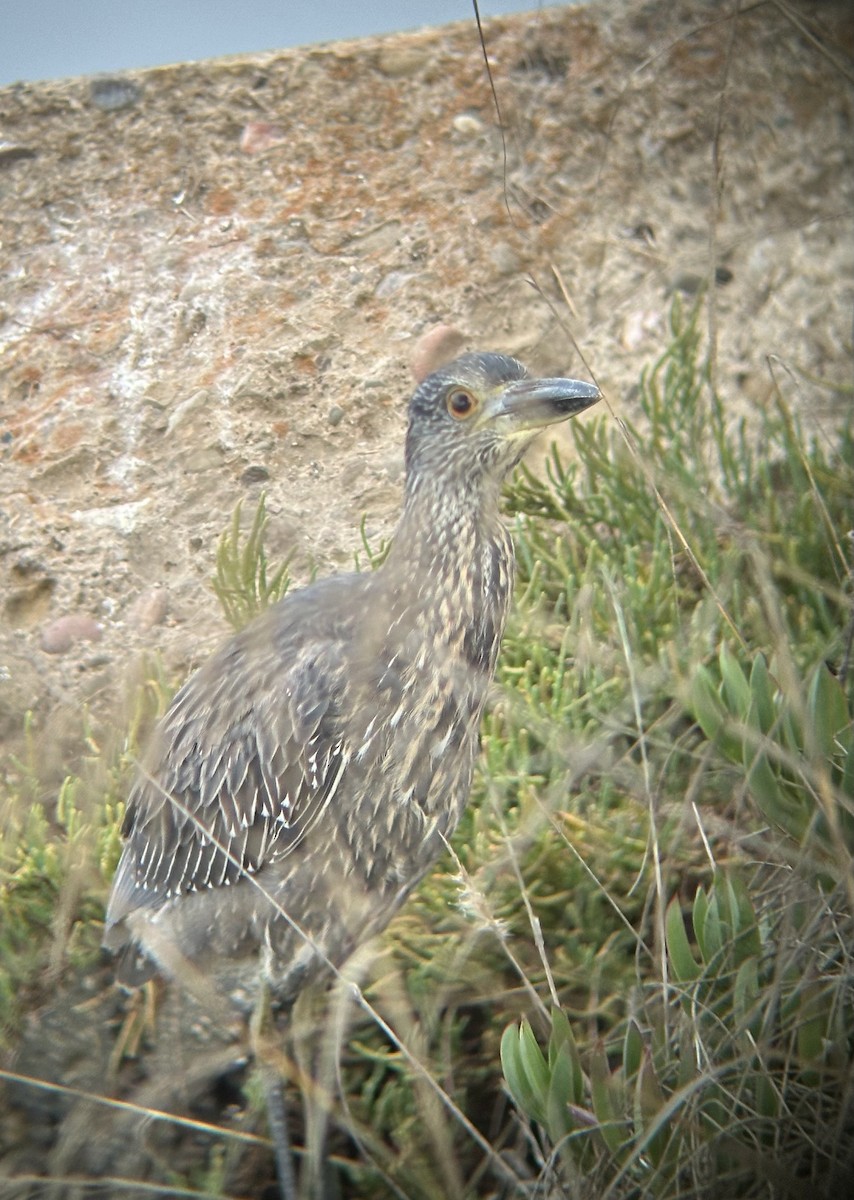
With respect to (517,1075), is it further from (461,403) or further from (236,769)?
(461,403)

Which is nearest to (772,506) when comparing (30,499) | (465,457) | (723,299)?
(723,299)

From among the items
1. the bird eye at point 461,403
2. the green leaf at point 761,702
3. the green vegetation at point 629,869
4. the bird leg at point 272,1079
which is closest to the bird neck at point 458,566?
the bird eye at point 461,403

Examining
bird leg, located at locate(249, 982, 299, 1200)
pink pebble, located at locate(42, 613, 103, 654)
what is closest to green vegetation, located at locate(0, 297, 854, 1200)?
bird leg, located at locate(249, 982, 299, 1200)

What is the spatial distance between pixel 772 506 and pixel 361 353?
56.2 inches

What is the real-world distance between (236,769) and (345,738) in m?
0.33

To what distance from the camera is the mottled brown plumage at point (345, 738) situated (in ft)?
8.61

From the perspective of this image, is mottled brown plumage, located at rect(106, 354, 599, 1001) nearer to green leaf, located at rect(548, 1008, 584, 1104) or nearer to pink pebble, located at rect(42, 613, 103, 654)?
green leaf, located at rect(548, 1008, 584, 1104)

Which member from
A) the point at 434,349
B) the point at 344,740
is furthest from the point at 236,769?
the point at 434,349

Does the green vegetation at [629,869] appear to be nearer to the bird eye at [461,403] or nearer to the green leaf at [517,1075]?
the green leaf at [517,1075]

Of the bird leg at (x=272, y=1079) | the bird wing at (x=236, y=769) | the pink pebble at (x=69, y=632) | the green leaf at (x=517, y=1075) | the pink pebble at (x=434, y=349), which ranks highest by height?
the pink pebble at (x=434, y=349)

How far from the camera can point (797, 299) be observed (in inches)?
177

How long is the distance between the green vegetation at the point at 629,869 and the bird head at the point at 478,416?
0.33 metres

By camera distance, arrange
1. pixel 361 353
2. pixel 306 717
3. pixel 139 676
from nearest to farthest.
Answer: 1. pixel 306 717
2. pixel 139 676
3. pixel 361 353

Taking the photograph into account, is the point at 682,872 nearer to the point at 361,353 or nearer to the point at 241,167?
the point at 361,353
